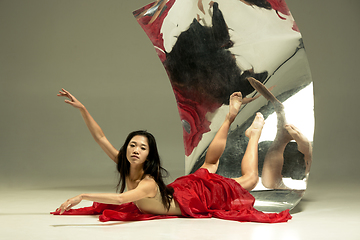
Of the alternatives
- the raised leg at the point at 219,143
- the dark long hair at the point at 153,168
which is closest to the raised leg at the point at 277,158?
the raised leg at the point at 219,143

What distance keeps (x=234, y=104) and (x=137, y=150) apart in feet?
5.49

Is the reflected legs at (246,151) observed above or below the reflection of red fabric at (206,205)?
above

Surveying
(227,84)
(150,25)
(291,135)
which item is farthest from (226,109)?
(150,25)

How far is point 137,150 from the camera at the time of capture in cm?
312

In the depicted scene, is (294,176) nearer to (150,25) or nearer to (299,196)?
(299,196)

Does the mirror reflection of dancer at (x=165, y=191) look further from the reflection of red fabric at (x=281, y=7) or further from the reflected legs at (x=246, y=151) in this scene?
the reflection of red fabric at (x=281, y=7)

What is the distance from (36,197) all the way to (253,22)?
8.64ft

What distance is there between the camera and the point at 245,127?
4.40m

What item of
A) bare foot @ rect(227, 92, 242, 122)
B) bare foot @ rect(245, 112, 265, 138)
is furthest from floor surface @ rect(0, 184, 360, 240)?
bare foot @ rect(227, 92, 242, 122)

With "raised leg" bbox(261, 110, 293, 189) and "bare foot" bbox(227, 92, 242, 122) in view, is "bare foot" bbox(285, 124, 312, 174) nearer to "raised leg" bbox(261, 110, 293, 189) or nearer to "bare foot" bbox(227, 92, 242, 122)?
"raised leg" bbox(261, 110, 293, 189)

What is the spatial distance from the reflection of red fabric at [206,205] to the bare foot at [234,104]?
95cm

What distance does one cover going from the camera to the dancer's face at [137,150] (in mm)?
3109

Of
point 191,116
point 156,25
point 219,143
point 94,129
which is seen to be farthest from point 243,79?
point 94,129

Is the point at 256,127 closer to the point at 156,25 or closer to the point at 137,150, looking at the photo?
the point at 156,25
